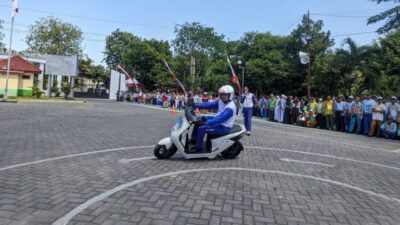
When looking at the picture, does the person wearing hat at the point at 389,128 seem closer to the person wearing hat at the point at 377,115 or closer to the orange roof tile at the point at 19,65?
the person wearing hat at the point at 377,115

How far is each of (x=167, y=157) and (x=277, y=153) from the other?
3013 mm

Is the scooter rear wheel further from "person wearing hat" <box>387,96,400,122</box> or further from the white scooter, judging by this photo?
"person wearing hat" <box>387,96,400,122</box>

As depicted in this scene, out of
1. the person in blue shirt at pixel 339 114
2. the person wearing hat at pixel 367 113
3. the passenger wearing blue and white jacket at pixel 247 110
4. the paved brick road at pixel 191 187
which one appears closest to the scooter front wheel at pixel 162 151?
the paved brick road at pixel 191 187

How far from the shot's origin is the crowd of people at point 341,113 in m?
17.5

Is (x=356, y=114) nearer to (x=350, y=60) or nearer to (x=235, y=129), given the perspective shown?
(x=235, y=129)

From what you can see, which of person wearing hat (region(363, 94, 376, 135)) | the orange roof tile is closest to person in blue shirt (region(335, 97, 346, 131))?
person wearing hat (region(363, 94, 376, 135))

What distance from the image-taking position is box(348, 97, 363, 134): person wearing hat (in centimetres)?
1864

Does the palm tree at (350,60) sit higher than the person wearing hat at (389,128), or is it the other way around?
the palm tree at (350,60)

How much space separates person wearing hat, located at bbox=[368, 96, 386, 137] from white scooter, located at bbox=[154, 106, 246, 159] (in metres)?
11.0

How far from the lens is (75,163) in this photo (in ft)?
25.5

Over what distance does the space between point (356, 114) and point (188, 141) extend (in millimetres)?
12662

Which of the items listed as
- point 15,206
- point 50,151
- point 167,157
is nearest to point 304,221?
point 15,206

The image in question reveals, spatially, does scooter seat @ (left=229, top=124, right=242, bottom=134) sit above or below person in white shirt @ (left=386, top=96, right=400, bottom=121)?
below

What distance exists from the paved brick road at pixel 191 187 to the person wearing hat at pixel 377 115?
753 cm
